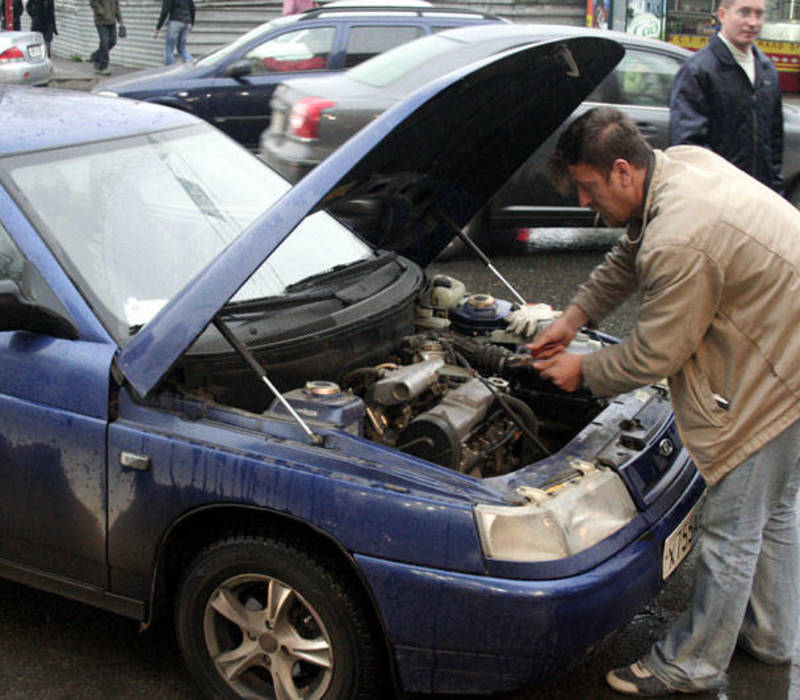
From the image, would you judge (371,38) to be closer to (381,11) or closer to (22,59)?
(381,11)

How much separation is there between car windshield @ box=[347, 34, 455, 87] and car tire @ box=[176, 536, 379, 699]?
17.0ft

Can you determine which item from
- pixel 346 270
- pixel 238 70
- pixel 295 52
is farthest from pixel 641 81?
pixel 346 270

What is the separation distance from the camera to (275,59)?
32.0ft

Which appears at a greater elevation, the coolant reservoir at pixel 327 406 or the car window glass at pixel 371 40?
the car window glass at pixel 371 40

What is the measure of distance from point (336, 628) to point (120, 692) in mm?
870

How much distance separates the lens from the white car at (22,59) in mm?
14148

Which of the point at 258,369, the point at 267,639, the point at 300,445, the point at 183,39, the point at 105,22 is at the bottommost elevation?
the point at 267,639

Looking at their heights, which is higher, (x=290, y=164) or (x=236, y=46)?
(x=236, y=46)

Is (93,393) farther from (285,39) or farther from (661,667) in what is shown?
(285,39)

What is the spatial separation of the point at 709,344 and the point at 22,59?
44.4 feet

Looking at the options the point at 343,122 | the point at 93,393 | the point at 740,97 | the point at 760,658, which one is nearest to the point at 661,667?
the point at 760,658

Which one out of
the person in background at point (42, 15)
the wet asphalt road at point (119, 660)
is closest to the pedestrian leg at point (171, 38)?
the person in background at point (42, 15)

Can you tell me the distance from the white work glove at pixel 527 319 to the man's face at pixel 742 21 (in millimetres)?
2026

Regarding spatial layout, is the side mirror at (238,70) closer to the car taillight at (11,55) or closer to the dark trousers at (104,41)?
the car taillight at (11,55)
